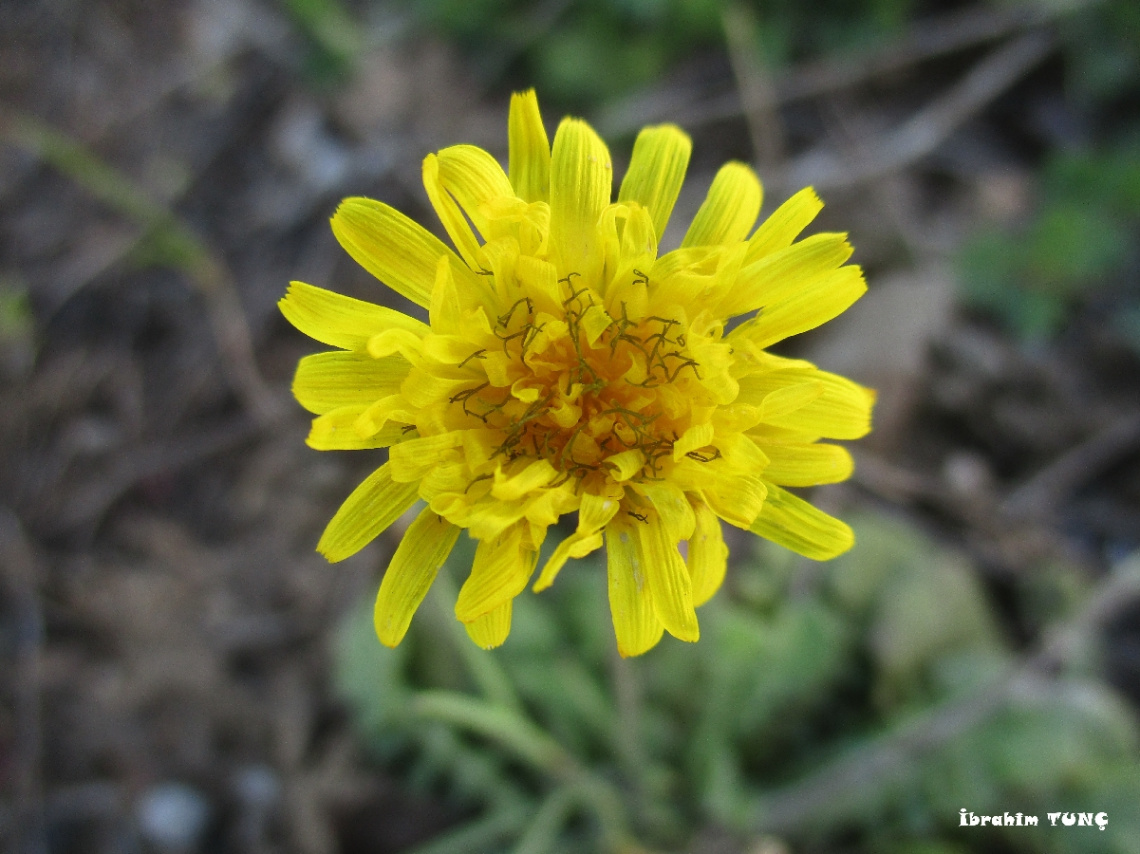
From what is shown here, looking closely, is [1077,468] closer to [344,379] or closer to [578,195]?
[578,195]

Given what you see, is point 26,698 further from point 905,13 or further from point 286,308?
point 905,13

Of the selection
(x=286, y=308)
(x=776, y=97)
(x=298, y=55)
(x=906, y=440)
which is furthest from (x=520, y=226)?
(x=298, y=55)

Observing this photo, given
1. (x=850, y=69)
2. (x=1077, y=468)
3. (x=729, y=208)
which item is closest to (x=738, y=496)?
(x=729, y=208)

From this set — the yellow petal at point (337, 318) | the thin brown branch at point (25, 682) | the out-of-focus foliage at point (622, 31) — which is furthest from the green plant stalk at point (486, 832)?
the out-of-focus foliage at point (622, 31)

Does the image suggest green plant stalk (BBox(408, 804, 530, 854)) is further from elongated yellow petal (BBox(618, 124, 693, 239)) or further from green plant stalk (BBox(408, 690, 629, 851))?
elongated yellow petal (BBox(618, 124, 693, 239))

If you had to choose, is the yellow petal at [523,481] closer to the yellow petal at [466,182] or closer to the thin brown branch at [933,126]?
the yellow petal at [466,182]

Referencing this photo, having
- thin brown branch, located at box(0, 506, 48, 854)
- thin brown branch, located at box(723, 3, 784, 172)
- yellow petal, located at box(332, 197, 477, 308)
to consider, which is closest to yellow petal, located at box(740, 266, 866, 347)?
yellow petal, located at box(332, 197, 477, 308)
